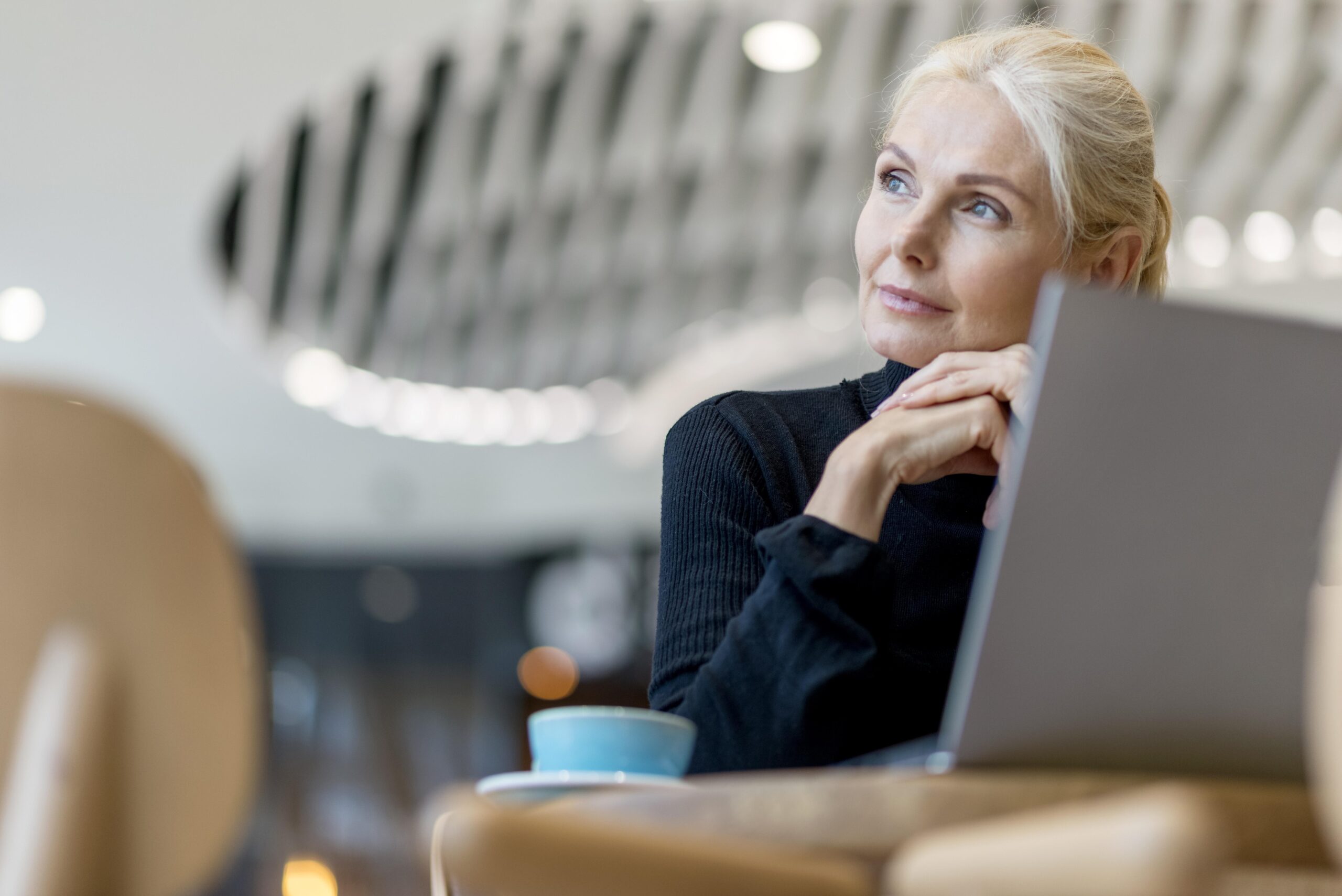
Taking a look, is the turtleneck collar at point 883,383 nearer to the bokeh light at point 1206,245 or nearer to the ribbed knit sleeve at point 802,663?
the ribbed knit sleeve at point 802,663

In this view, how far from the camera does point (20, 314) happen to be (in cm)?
614

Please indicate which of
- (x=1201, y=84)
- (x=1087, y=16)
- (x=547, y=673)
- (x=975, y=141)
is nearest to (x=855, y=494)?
(x=975, y=141)

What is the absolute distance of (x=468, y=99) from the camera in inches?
181

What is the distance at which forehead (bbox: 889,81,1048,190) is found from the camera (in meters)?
1.53

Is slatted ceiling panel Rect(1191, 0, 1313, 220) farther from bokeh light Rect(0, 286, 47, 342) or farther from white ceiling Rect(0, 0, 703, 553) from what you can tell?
bokeh light Rect(0, 286, 47, 342)

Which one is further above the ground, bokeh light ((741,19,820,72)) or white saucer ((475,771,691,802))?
bokeh light ((741,19,820,72))

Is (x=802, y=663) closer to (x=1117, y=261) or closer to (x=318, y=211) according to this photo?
(x=1117, y=261)

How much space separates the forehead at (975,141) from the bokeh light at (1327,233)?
4.09 metres

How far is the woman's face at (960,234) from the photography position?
1530mm

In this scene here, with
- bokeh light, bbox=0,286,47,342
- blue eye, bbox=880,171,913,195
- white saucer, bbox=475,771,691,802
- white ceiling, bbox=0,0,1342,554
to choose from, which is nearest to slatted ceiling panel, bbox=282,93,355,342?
white ceiling, bbox=0,0,1342,554

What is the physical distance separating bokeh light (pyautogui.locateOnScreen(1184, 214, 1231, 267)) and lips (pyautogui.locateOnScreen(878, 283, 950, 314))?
420 centimetres

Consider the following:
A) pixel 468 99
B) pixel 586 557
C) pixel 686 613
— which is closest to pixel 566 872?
pixel 686 613

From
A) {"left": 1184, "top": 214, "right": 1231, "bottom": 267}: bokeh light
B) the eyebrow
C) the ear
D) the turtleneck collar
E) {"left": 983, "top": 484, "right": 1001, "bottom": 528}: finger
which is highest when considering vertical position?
{"left": 1184, "top": 214, "right": 1231, "bottom": 267}: bokeh light

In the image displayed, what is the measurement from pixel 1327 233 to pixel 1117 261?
13.1 feet
